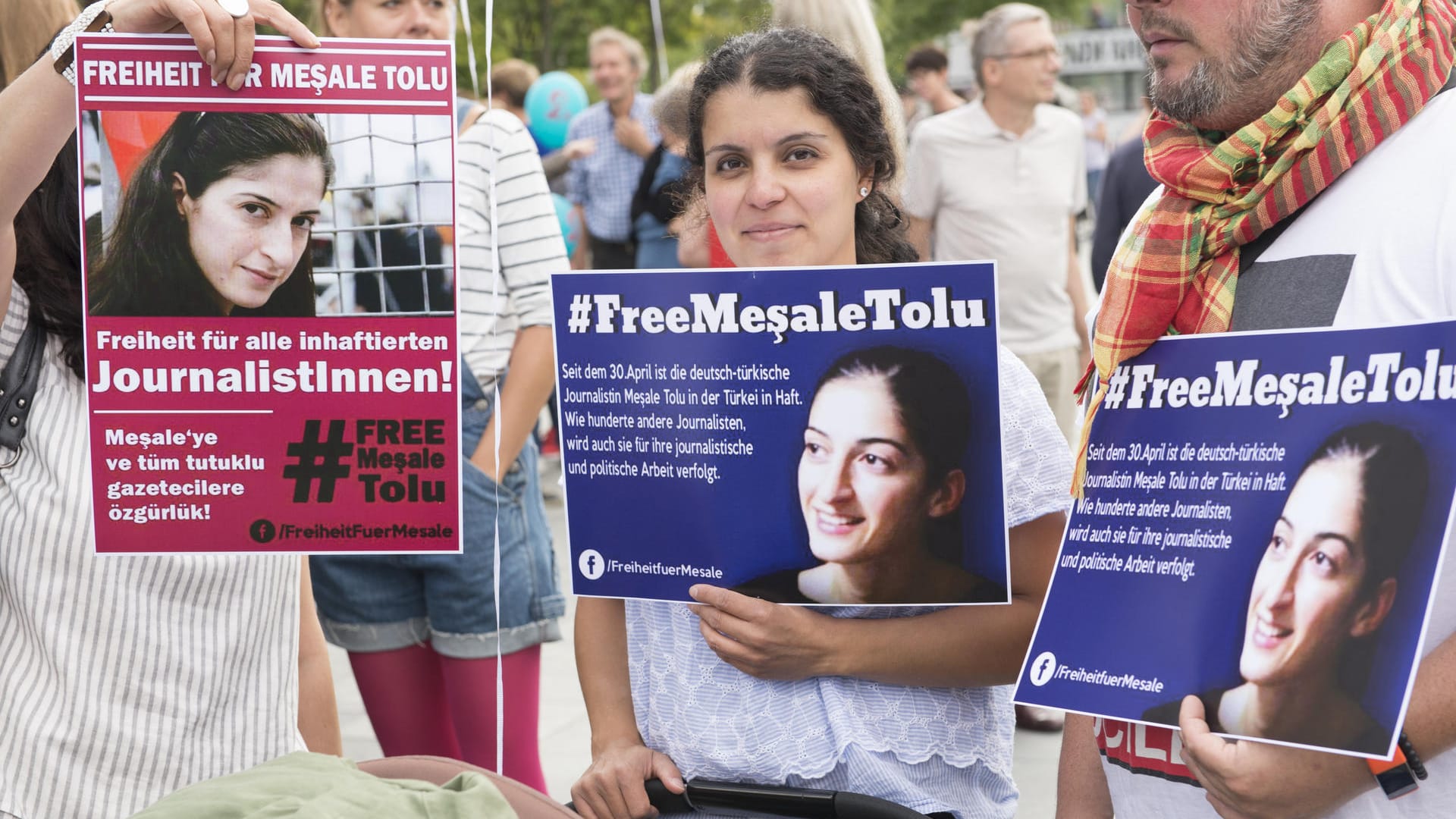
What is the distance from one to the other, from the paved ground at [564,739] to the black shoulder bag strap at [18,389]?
7.31ft

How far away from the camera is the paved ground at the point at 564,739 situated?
4402mm

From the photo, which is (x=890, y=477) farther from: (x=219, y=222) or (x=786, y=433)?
(x=219, y=222)

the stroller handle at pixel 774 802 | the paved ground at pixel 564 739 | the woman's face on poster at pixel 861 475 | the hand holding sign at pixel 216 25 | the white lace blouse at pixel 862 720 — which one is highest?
the hand holding sign at pixel 216 25

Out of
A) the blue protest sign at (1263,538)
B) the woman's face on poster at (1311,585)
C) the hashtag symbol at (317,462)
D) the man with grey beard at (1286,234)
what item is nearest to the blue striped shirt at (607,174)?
the hashtag symbol at (317,462)

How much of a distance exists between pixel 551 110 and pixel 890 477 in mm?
8236

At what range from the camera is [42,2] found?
2205 mm

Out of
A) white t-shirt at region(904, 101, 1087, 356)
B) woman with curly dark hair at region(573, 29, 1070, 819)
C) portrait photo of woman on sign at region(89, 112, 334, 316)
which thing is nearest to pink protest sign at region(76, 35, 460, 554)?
portrait photo of woman on sign at region(89, 112, 334, 316)

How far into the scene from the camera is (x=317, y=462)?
75.8 inches

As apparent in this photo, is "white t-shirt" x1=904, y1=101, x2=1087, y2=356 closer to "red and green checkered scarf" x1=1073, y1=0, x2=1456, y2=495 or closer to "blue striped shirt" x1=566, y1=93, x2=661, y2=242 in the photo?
"blue striped shirt" x1=566, y1=93, x2=661, y2=242

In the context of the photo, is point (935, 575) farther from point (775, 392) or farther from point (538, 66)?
point (538, 66)

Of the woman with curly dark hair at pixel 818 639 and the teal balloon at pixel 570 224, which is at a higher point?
the teal balloon at pixel 570 224

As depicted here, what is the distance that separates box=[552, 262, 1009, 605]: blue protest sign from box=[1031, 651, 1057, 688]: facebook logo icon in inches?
5.5

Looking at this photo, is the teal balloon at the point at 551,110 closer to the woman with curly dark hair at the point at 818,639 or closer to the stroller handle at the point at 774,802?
the woman with curly dark hair at the point at 818,639

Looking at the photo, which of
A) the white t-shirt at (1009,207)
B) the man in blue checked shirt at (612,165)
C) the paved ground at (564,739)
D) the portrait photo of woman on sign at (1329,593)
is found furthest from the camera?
the man in blue checked shirt at (612,165)
